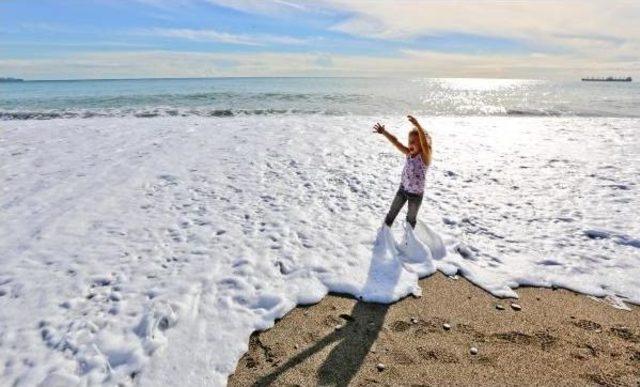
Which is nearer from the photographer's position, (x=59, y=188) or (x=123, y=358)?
(x=123, y=358)

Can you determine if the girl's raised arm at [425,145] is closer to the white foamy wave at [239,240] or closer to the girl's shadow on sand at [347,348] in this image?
the white foamy wave at [239,240]

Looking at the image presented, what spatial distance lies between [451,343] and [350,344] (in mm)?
1107

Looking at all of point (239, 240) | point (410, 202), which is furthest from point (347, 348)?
point (239, 240)

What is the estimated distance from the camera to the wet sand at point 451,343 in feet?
13.6

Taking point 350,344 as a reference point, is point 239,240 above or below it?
above

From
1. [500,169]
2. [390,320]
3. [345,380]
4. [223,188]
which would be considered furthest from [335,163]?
[345,380]

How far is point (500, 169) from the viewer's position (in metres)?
11.6

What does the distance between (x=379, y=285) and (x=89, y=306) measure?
3725mm

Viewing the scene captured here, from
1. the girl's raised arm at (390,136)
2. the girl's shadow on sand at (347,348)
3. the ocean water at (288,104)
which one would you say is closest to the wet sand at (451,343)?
the girl's shadow on sand at (347,348)

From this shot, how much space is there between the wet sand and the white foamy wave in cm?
30

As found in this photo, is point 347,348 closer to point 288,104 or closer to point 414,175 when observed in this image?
point 414,175

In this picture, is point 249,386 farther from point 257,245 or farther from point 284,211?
point 284,211

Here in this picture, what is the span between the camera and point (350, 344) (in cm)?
461

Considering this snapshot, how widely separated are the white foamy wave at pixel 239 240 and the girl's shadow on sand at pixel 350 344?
0.28 m
